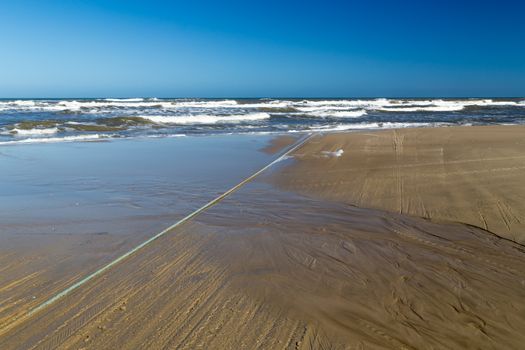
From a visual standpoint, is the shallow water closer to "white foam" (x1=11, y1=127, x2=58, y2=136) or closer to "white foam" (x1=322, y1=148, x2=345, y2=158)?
"white foam" (x1=322, y1=148, x2=345, y2=158)

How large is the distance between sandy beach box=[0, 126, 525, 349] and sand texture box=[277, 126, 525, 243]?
5 cm

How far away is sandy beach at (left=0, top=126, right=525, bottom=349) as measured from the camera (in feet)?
8.03

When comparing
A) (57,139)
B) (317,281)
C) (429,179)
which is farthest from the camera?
(57,139)

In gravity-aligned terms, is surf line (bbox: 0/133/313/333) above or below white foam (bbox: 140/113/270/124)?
above

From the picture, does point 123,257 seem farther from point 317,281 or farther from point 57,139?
point 57,139

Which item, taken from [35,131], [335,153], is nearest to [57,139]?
[35,131]

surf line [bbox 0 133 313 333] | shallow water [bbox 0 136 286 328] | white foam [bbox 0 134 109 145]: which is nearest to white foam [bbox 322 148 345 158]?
shallow water [bbox 0 136 286 328]

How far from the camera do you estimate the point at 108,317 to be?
2.63m

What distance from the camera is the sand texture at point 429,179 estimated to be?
5.17 m

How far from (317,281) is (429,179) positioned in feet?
15.7

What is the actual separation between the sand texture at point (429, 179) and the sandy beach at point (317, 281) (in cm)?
5

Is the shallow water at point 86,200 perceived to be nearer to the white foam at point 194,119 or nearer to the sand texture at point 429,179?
the sand texture at point 429,179

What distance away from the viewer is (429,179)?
23.3 feet

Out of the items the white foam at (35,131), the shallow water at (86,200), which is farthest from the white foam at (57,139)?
the white foam at (35,131)
